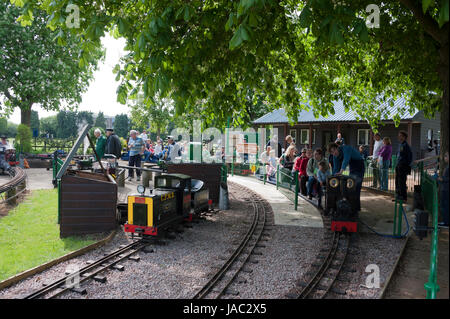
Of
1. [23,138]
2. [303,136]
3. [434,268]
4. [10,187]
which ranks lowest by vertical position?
[10,187]

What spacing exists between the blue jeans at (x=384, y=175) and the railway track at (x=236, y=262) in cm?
479

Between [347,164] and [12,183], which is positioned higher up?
[347,164]

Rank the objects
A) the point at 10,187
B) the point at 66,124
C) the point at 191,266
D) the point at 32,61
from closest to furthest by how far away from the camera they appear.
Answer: the point at 191,266, the point at 10,187, the point at 32,61, the point at 66,124

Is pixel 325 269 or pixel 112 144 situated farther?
pixel 112 144

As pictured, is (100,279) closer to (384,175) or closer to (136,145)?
(136,145)

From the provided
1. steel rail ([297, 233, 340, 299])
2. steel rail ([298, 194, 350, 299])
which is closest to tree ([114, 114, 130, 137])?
steel rail ([298, 194, 350, 299])

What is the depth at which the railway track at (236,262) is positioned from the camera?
5423 mm

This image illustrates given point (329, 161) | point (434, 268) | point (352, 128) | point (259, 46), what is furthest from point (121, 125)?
point (434, 268)

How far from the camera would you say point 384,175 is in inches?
520

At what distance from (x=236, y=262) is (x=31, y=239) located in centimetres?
451

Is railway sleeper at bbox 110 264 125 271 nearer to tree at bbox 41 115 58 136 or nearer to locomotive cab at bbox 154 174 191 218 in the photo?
locomotive cab at bbox 154 174 191 218
